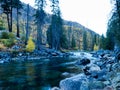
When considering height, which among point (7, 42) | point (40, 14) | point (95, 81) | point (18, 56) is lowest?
point (18, 56)

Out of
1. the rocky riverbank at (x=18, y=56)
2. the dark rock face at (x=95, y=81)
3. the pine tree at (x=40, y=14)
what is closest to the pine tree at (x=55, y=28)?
the pine tree at (x=40, y=14)

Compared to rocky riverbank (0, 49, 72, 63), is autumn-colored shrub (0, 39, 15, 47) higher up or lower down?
higher up

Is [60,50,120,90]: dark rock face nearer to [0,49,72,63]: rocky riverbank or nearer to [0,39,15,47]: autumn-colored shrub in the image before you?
[0,49,72,63]: rocky riverbank

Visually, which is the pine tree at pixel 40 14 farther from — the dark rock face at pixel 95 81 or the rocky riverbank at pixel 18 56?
the dark rock face at pixel 95 81

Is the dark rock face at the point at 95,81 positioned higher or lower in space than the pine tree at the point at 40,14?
lower

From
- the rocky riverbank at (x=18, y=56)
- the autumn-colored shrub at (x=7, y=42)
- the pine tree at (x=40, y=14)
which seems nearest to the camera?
the rocky riverbank at (x=18, y=56)

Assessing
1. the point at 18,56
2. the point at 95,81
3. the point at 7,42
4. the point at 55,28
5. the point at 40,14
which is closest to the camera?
the point at 95,81

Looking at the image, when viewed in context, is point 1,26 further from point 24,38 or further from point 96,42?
point 96,42

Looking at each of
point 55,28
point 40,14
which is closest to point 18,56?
point 40,14

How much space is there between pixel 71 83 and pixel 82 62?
18.8 meters

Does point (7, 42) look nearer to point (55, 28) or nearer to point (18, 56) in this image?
point (18, 56)

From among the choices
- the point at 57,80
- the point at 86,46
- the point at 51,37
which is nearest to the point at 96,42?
the point at 86,46

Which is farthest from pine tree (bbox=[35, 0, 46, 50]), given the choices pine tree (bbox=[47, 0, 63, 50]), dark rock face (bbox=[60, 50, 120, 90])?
dark rock face (bbox=[60, 50, 120, 90])

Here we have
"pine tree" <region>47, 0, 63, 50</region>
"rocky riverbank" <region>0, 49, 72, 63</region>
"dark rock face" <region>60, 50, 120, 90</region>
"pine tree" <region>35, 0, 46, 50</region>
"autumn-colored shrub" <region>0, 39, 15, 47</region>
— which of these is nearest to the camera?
"dark rock face" <region>60, 50, 120, 90</region>
